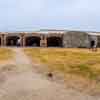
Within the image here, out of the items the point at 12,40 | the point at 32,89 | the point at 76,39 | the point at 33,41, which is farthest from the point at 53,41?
the point at 32,89

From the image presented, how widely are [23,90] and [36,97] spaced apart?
197 cm

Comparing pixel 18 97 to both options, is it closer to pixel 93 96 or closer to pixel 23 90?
pixel 23 90

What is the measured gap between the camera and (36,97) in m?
17.2

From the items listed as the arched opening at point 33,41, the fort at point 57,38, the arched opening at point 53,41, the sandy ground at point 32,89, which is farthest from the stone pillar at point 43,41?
the sandy ground at point 32,89

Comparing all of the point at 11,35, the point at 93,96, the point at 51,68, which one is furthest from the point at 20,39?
the point at 93,96

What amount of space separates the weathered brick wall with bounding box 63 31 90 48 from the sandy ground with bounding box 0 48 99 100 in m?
36.7

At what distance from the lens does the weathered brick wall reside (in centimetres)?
6138

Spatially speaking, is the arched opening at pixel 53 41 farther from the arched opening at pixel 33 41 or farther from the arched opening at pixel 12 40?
the arched opening at pixel 12 40

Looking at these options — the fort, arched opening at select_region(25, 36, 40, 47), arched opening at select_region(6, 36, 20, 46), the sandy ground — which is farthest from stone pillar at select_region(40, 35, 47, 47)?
the sandy ground

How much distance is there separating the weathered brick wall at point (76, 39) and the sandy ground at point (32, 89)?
36.7 metres

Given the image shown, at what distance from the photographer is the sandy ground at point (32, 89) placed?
680 inches

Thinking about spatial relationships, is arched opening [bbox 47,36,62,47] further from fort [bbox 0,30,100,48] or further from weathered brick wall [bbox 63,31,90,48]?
weathered brick wall [bbox 63,31,90,48]

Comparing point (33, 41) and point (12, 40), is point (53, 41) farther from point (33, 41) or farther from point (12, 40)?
point (12, 40)

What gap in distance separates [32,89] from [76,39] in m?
42.9
